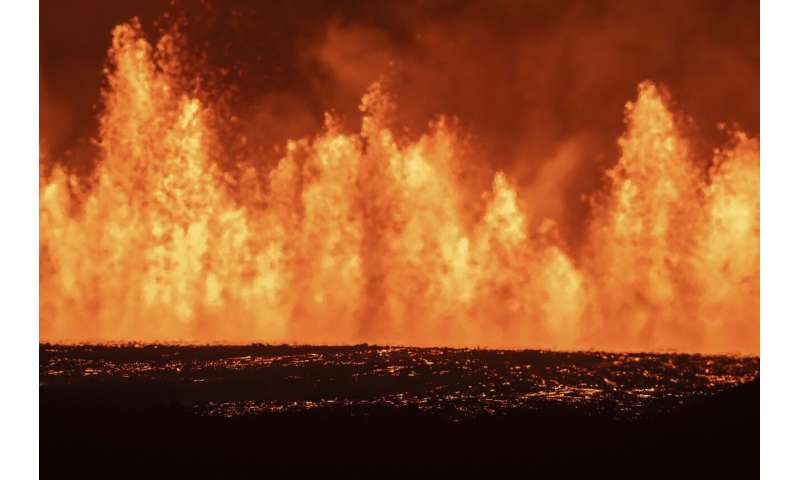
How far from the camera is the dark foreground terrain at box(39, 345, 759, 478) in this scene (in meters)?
8.59

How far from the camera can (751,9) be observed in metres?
9.53

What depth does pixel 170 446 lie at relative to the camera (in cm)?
912

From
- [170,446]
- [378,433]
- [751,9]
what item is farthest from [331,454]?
[751,9]

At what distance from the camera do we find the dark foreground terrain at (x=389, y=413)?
859 cm

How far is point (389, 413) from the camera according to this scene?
977cm

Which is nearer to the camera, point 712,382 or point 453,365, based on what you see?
point 712,382
